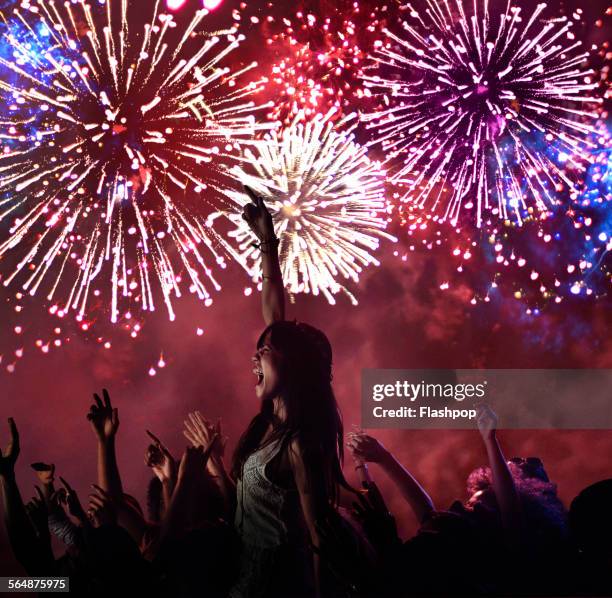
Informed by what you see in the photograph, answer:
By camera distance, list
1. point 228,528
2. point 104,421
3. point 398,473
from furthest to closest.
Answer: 1. point 398,473
2. point 104,421
3. point 228,528

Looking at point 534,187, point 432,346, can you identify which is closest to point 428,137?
point 534,187

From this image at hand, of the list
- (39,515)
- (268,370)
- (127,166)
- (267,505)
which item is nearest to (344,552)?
(267,505)

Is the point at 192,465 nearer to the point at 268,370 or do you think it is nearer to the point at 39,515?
the point at 268,370

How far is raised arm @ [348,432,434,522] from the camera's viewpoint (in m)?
4.16

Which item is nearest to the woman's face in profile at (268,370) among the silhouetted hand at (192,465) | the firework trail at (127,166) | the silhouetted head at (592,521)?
the silhouetted hand at (192,465)

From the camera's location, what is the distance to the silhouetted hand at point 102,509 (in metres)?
4.04

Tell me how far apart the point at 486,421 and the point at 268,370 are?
1.35m

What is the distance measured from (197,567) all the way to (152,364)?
1177 mm

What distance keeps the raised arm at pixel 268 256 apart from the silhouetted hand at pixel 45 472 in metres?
1.45

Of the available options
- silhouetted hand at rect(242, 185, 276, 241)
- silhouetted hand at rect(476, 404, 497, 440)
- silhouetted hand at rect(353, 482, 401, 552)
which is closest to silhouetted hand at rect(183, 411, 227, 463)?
silhouetted hand at rect(242, 185, 276, 241)

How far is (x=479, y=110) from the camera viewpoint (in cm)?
443

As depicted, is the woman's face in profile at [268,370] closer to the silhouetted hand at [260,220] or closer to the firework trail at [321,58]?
the silhouetted hand at [260,220]

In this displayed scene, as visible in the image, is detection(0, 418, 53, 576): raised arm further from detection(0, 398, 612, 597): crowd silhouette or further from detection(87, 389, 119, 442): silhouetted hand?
detection(87, 389, 119, 442): silhouetted hand

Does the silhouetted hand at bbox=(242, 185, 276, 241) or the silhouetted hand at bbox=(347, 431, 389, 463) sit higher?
the silhouetted hand at bbox=(242, 185, 276, 241)
